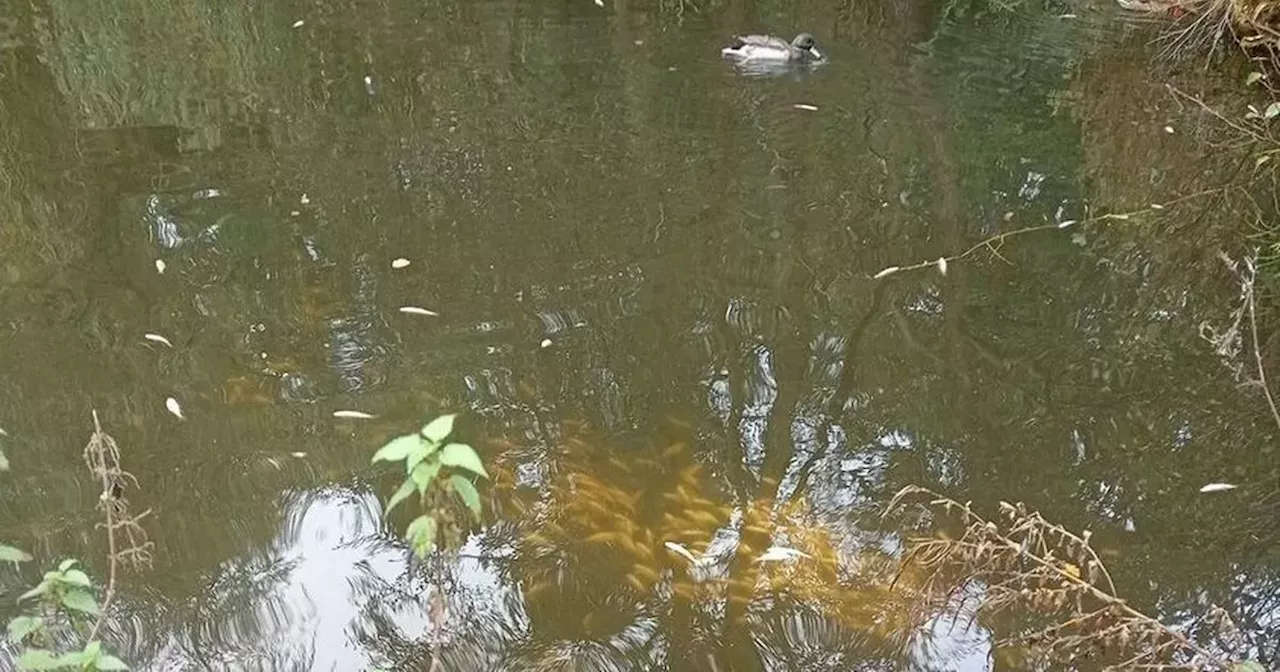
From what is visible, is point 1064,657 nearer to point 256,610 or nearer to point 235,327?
point 256,610

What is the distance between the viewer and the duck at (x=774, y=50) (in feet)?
25.5

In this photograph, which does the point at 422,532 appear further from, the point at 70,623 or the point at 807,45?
the point at 807,45

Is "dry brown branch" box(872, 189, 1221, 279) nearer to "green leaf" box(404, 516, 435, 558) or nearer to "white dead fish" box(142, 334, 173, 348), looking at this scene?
"white dead fish" box(142, 334, 173, 348)

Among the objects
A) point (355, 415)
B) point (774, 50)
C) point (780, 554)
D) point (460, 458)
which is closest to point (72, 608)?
point (460, 458)

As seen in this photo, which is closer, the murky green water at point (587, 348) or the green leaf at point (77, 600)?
the green leaf at point (77, 600)

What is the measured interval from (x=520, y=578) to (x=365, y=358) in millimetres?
1466

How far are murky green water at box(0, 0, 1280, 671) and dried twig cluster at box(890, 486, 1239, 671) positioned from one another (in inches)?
6.1

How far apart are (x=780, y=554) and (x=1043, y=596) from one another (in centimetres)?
83

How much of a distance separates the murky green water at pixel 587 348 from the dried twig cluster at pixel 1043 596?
0.51ft

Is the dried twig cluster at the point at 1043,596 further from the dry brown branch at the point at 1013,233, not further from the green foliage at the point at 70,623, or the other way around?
Result: the green foliage at the point at 70,623

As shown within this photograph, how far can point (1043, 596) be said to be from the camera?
296 cm

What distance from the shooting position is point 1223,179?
6180mm

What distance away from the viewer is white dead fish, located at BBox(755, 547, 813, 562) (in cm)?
345

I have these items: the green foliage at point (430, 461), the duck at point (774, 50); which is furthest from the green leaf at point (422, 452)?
the duck at point (774, 50)
